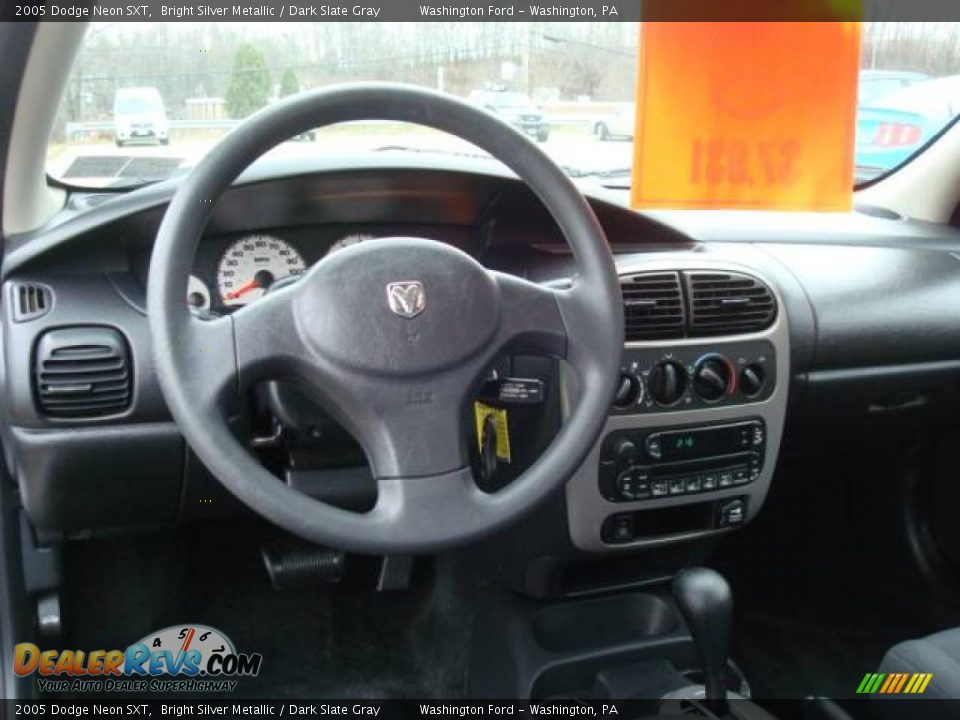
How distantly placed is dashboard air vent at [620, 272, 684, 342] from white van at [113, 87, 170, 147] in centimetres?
79

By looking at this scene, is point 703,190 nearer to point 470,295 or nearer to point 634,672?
point 470,295

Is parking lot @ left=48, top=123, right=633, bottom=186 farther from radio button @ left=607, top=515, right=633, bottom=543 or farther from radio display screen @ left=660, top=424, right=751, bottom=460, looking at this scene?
radio button @ left=607, top=515, right=633, bottom=543

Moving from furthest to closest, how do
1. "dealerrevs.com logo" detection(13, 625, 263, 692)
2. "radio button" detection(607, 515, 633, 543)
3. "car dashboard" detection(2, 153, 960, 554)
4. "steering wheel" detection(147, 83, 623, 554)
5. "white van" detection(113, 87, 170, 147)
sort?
"dealerrevs.com logo" detection(13, 625, 263, 692)
"radio button" detection(607, 515, 633, 543)
"white van" detection(113, 87, 170, 147)
"car dashboard" detection(2, 153, 960, 554)
"steering wheel" detection(147, 83, 623, 554)

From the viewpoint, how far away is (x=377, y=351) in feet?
3.50

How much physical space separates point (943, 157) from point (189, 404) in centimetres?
186

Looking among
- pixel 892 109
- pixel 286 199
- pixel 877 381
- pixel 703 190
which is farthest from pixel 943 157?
pixel 286 199

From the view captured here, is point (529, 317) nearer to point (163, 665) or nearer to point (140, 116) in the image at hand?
point (140, 116)

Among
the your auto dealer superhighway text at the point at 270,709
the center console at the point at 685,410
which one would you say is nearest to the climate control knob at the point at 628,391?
the center console at the point at 685,410

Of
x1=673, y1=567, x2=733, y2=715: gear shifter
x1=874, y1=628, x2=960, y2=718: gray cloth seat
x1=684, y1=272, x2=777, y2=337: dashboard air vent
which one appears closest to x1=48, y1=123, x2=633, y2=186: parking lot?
x1=684, y1=272, x2=777, y2=337: dashboard air vent

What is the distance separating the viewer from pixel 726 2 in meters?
1.16

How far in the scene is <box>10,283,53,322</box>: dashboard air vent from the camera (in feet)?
4.77

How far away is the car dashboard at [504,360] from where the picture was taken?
1.46 m

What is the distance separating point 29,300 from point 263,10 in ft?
1.83

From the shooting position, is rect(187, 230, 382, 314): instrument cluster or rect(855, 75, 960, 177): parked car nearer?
rect(187, 230, 382, 314): instrument cluster
